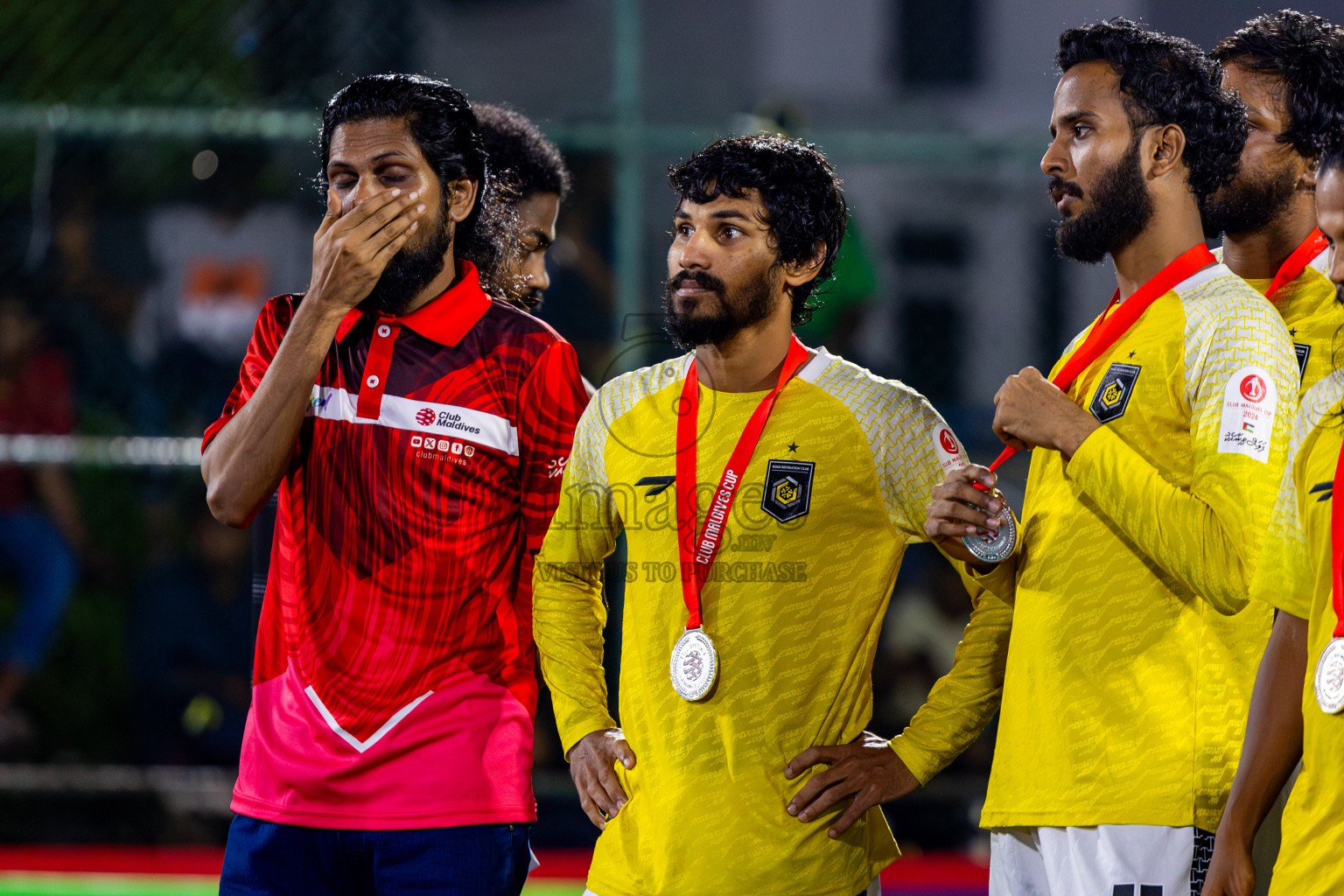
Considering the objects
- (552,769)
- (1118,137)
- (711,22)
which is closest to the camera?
(1118,137)

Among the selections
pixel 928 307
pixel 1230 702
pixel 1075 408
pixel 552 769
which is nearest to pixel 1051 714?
pixel 1230 702

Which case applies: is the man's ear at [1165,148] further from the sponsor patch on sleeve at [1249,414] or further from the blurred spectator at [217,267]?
the blurred spectator at [217,267]

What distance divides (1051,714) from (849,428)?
64 cm

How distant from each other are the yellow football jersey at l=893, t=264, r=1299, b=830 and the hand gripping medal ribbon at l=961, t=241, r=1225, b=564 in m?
0.02

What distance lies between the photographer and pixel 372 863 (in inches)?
103

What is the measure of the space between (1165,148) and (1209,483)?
2.27 ft

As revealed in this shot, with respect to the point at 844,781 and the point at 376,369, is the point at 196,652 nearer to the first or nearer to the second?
the point at 376,369

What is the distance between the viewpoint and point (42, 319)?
7066mm

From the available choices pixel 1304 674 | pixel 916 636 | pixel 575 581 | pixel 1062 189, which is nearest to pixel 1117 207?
pixel 1062 189

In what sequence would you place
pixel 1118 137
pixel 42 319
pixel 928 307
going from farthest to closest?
pixel 928 307
pixel 42 319
pixel 1118 137

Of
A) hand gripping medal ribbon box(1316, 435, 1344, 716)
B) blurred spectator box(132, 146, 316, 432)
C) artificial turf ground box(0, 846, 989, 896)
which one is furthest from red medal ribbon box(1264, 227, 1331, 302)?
blurred spectator box(132, 146, 316, 432)

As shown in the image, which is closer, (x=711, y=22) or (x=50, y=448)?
(x=50, y=448)

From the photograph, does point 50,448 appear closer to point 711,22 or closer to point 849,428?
point 711,22

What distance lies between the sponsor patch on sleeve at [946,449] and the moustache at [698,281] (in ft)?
1.66
